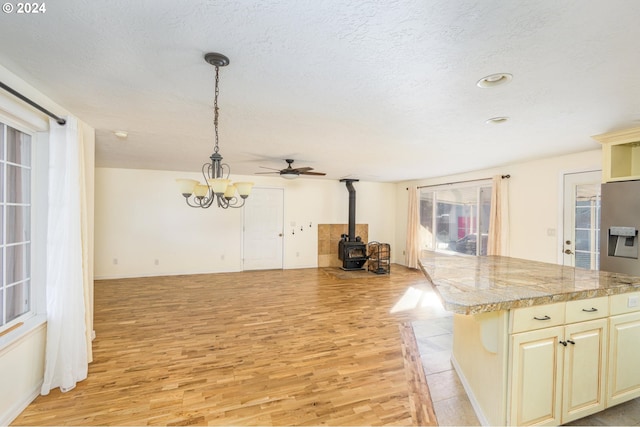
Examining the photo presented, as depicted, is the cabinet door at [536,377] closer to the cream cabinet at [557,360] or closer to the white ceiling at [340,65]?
the cream cabinet at [557,360]

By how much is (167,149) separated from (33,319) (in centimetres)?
252

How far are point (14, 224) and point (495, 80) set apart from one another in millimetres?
3560

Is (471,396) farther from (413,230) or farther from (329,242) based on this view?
(329,242)

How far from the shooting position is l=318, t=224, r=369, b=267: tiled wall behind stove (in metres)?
6.99

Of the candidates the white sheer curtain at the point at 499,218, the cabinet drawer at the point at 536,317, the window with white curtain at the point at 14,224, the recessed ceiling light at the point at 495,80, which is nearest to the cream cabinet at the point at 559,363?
the cabinet drawer at the point at 536,317

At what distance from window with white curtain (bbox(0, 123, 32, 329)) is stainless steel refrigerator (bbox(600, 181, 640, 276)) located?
17.1 feet

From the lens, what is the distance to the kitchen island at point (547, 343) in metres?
1.54

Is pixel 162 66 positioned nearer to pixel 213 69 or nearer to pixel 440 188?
pixel 213 69

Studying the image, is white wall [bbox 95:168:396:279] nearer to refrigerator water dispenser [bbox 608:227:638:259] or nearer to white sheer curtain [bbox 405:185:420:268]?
white sheer curtain [bbox 405:185:420:268]

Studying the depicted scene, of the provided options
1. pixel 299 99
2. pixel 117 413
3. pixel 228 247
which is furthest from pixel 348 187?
pixel 117 413

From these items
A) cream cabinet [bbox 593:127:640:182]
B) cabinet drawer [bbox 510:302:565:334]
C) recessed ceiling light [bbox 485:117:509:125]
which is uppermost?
recessed ceiling light [bbox 485:117:509:125]

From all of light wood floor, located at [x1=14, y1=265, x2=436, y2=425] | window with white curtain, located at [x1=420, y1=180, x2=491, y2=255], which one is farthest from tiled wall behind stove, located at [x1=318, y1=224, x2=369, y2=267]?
light wood floor, located at [x1=14, y1=265, x2=436, y2=425]

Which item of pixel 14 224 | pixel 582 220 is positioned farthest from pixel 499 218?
pixel 14 224

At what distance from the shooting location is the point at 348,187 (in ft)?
22.0
